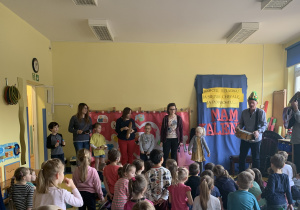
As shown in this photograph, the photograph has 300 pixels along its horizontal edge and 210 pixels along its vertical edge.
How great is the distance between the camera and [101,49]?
201 inches

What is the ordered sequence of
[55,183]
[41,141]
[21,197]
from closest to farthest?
[55,183], [21,197], [41,141]

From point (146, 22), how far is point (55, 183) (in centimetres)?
321

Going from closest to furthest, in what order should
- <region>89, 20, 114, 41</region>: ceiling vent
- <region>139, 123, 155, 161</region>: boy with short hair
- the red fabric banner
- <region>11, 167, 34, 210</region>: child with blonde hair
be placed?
<region>11, 167, 34, 210</region>: child with blonde hair → <region>89, 20, 114, 41</region>: ceiling vent → <region>139, 123, 155, 161</region>: boy with short hair → the red fabric banner

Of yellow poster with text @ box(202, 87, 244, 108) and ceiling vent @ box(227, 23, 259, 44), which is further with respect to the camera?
yellow poster with text @ box(202, 87, 244, 108)

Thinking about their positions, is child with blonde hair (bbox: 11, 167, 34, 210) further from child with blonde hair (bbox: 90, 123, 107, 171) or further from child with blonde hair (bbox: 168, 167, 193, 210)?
child with blonde hair (bbox: 90, 123, 107, 171)

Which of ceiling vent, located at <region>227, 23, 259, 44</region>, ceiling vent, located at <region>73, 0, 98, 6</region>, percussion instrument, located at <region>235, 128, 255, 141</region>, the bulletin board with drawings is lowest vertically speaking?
the bulletin board with drawings

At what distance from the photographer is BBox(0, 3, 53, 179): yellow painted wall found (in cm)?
329

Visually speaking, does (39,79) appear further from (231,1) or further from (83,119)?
(231,1)

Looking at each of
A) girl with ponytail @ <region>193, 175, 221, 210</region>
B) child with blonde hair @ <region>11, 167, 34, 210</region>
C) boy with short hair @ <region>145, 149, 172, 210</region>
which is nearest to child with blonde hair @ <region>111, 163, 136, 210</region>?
boy with short hair @ <region>145, 149, 172, 210</region>

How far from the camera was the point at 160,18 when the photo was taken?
3.79 m

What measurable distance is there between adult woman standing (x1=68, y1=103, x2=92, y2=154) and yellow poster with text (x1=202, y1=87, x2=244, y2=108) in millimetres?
2764

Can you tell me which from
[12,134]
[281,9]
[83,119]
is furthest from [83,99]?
[281,9]

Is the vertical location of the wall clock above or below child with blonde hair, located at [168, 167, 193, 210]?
above

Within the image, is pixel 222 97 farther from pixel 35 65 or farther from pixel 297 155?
pixel 35 65
